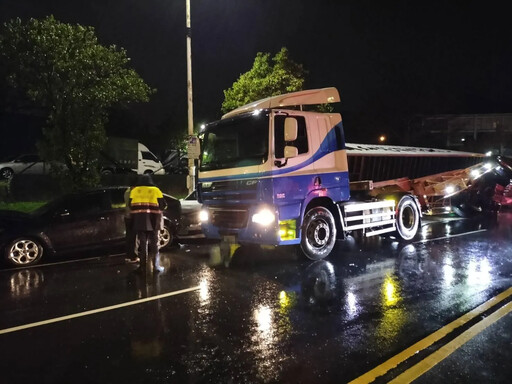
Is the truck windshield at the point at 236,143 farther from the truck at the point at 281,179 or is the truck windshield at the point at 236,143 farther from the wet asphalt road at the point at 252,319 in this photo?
the wet asphalt road at the point at 252,319

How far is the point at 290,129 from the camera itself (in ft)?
23.6

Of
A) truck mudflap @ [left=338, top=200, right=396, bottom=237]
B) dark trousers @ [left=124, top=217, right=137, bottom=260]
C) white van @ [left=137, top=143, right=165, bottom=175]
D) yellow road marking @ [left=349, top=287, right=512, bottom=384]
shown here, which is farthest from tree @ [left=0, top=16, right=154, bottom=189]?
yellow road marking @ [left=349, top=287, right=512, bottom=384]

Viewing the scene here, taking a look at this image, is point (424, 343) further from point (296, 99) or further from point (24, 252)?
point (24, 252)

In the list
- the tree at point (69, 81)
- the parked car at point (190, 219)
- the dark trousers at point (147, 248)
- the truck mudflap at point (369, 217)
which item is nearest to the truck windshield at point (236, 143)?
the dark trousers at point (147, 248)

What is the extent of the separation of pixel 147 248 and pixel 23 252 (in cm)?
247

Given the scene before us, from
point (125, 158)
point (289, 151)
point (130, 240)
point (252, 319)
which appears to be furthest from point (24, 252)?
point (125, 158)

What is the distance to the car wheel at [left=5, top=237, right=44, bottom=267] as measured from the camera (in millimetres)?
7680

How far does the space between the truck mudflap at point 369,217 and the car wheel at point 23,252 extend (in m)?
5.80

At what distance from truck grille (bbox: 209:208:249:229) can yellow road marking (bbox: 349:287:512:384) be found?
12.7 ft

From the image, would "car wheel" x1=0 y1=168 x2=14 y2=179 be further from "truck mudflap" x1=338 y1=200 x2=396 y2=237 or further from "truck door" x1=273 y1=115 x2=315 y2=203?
"truck mudflap" x1=338 y1=200 x2=396 y2=237

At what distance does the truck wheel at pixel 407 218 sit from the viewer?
10.0 metres

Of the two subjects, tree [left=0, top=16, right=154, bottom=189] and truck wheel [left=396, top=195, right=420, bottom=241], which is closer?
truck wheel [left=396, top=195, right=420, bottom=241]

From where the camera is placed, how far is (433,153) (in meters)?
12.3

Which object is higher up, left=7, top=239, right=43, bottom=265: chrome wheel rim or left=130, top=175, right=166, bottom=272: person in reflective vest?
left=130, top=175, right=166, bottom=272: person in reflective vest
